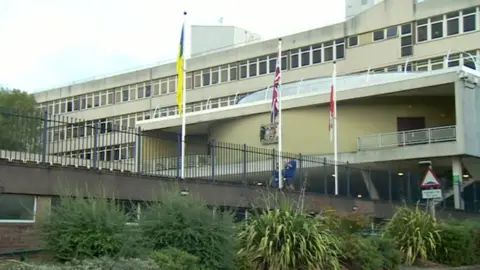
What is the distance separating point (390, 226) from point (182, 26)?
41.0 feet

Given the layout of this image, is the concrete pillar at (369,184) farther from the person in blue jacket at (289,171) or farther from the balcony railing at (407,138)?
the balcony railing at (407,138)

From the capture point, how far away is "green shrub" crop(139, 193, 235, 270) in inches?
443

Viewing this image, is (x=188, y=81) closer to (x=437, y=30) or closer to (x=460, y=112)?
(x=437, y=30)

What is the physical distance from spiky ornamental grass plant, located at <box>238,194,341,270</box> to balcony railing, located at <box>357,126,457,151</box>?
24.5 meters

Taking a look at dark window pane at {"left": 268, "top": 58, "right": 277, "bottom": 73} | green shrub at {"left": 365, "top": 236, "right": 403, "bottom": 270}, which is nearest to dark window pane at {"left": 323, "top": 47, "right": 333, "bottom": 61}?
dark window pane at {"left": 268, "top": 58, "right": 277, "bottom": 73}

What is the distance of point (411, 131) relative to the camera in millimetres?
37469

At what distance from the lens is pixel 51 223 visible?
10.4 metres

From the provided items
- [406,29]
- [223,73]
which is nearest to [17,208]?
[406,29]

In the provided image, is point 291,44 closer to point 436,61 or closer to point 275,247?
point 436,61

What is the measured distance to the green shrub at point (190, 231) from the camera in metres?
11.3

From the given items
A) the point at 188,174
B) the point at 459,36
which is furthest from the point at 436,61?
the point at 188,174

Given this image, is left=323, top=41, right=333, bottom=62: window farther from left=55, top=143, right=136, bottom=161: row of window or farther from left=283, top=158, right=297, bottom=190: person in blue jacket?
left=55, top=143, right=136, bottom=161: row of window

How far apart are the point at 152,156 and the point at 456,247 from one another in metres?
9.34

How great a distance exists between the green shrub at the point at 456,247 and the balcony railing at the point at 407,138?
59.4ft
